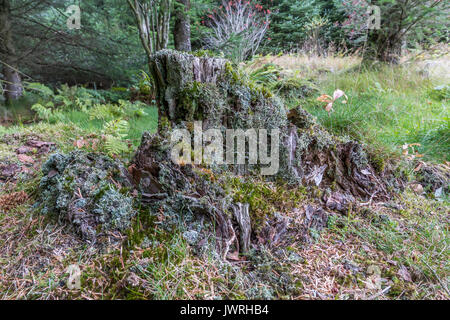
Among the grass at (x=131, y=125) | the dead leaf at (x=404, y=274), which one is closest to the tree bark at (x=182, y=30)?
the grass at (x=131, y=125)

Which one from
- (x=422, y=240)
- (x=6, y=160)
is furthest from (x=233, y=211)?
(x=6, y=160)

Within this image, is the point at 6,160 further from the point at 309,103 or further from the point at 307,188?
the point at 309,103

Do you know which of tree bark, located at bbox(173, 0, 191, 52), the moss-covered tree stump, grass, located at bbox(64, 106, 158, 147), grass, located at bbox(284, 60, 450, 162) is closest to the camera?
the moss-covered tree stump

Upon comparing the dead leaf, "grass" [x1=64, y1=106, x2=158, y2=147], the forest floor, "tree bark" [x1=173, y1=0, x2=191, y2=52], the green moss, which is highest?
"tree bark" [x1=173, y1=0, x2=191, y2=52]

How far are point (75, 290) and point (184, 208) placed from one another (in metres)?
0.64

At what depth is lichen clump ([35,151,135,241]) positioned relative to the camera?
1.36m

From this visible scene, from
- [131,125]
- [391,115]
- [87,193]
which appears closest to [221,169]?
[87,193]

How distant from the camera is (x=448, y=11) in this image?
488 cm

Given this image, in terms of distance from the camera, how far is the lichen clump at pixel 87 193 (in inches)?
53.6

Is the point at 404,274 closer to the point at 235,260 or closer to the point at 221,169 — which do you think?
the point at 235,260

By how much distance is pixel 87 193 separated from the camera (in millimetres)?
1440

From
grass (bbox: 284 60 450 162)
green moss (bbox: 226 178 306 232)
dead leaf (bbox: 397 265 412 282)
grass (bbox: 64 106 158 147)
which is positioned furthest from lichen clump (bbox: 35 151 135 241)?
grass (bbox: 284 60 450 162)

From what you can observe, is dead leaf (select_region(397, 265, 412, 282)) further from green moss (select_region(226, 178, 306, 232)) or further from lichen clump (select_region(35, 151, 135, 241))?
lichen clump (select_region(35, 151, 135, 241))

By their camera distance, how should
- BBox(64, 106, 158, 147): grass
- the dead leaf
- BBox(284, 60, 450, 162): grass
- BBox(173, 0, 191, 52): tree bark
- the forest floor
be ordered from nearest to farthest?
the forest floor < the dead leaf < BBox(284, 60, 450, 162): grass < BBox(64, 106, 158, 147): grass < BBox(173, 0, 191, 52): tree bark
